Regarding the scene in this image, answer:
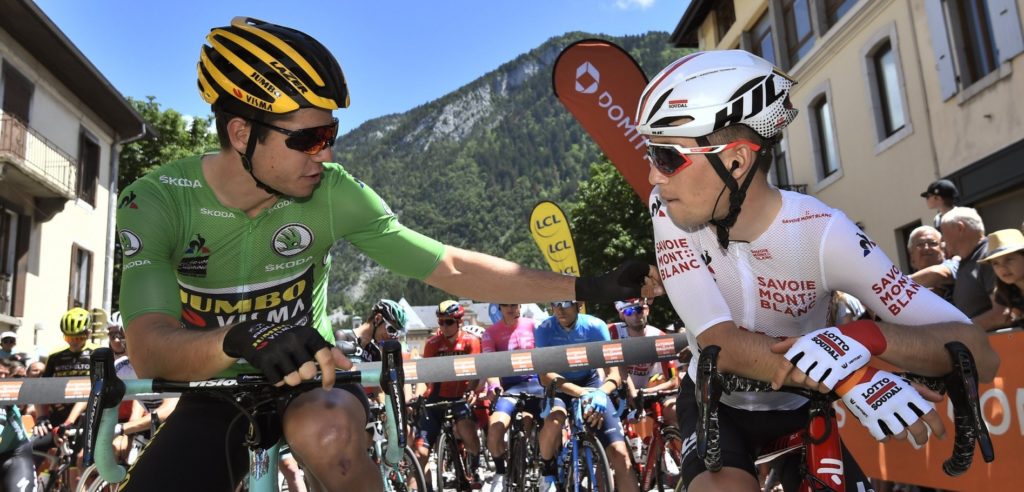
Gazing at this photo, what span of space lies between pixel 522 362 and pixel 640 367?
3.98 m

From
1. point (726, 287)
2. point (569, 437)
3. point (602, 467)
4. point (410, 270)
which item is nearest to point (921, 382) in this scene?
point (726, 287)

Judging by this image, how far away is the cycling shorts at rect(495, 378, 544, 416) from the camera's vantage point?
866 centimetres

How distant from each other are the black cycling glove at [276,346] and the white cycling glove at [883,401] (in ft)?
4.94

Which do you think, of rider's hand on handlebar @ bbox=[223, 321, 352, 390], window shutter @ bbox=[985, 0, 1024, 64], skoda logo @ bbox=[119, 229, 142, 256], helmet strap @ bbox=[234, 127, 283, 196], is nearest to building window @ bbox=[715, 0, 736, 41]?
window shutter @ bbox=[985, 0, 1024, 64]

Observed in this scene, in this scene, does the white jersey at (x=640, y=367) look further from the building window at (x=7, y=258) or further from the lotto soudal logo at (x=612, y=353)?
the building window at (x=7, y=258)

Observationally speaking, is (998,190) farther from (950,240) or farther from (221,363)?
(221,363)

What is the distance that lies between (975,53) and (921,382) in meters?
15.5

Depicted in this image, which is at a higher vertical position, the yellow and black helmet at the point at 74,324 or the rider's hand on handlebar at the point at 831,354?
the yellow and black helmet at the point at 74,324

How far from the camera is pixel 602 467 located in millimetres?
7195

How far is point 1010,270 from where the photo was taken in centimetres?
584

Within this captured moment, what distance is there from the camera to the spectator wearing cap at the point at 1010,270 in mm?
5812

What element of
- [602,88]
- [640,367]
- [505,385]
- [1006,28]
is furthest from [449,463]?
[1006,28]

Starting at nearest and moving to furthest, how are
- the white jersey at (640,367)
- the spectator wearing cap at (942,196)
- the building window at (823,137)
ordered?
the spectator wearing cap at (942,196)
the white jersey at (640,367)
the building window at (823,137)

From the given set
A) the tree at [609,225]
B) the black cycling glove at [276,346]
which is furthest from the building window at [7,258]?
the tree at [609,225]
